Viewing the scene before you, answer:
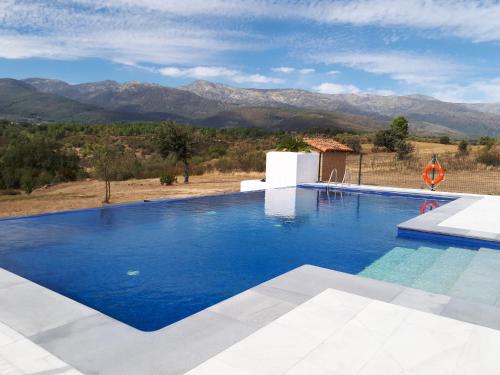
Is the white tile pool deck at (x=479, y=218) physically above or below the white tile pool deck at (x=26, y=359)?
above

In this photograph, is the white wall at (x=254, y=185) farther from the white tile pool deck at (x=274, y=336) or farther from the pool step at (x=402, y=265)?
the white tile pool deck at (x=274, y=336)

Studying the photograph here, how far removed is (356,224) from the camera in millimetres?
A: 8242

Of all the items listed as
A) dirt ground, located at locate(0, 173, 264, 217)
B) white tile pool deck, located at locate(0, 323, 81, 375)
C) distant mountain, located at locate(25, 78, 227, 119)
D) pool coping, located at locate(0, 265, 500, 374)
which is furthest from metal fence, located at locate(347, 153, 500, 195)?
distant mountain, located at locate(25, 78, 227, 119)

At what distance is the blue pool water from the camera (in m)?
4.43

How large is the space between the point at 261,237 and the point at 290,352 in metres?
4.31

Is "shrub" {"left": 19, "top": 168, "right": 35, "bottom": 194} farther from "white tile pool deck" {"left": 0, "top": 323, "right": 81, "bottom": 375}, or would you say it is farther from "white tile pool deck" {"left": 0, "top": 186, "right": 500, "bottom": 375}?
"white tile pool deck" {"left": 0, "top": 323, "right": 81, "bottom": 375}

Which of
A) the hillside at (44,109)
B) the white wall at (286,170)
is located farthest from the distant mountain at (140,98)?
the white wall at (286,170)

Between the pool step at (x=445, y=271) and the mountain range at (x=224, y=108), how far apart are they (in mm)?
67827

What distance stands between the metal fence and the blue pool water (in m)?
6.32

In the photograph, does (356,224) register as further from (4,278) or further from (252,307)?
(4,278)

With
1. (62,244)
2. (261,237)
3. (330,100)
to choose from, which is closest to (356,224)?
(261,237)

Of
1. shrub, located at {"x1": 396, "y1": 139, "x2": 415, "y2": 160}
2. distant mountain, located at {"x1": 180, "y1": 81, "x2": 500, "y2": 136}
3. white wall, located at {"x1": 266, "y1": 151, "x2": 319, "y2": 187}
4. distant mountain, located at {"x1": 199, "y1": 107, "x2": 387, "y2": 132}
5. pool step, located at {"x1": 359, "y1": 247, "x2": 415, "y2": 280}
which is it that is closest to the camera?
pool step, located at {"x1": 359, "y1": 247, "x2": 415, "y2": 280}

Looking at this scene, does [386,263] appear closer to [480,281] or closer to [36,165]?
[480,281]

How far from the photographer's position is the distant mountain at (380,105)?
432 ft
